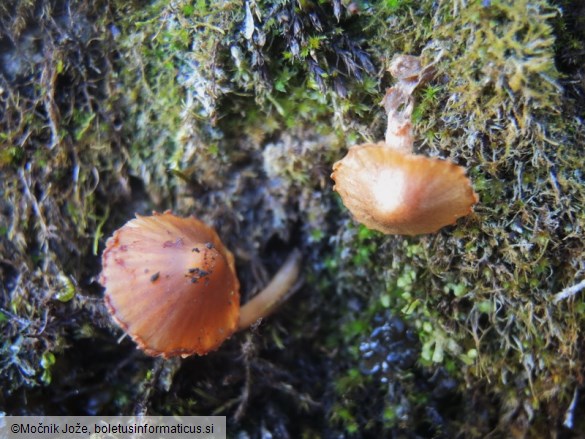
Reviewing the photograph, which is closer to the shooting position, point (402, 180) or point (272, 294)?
point (402, 180)

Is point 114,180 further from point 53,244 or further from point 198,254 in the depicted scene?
point 198,254

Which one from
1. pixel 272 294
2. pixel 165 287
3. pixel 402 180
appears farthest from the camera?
pixel 272 294

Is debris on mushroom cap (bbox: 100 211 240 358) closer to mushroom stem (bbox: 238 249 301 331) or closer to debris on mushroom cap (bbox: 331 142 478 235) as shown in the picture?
mushroom stem (bbox: 238 249 301 331)

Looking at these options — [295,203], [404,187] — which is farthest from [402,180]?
[295,203]

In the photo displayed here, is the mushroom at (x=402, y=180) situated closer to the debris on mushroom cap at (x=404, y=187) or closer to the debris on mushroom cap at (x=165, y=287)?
the debris on mushroom cap at (x=404, y=187)

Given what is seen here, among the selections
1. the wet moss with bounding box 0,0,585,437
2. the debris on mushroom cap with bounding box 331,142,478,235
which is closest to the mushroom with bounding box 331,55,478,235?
the debris on mushroom cap with bounding box 331,142,478,235

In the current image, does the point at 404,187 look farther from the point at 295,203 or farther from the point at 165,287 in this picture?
the point at 165,287
